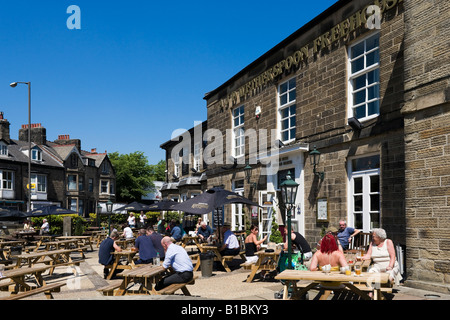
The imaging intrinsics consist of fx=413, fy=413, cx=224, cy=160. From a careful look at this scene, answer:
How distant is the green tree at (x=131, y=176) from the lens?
57562 mm

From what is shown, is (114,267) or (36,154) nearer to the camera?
(114,267)

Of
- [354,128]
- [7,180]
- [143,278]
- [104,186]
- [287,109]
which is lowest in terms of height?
[143,278]

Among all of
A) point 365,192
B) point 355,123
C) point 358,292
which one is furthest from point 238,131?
point 358,292

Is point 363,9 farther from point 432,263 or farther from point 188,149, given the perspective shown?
point 188,149

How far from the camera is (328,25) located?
489 inches

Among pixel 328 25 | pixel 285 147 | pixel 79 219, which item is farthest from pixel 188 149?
pixel 328 25

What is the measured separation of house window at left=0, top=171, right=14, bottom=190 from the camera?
122 feet

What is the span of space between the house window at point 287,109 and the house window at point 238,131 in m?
3.18

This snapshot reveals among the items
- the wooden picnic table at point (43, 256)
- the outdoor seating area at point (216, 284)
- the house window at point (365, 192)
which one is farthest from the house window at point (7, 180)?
the house window at point (365, 192)

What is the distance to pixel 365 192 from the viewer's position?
10875 mm

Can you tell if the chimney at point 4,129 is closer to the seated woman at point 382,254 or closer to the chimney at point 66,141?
the chimney at point 66,141

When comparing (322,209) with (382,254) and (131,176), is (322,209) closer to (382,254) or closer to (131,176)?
(382,254)

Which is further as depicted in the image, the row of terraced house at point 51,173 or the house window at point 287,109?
the row of terraced house at point 51,173

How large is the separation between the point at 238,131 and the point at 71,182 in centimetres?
3107
